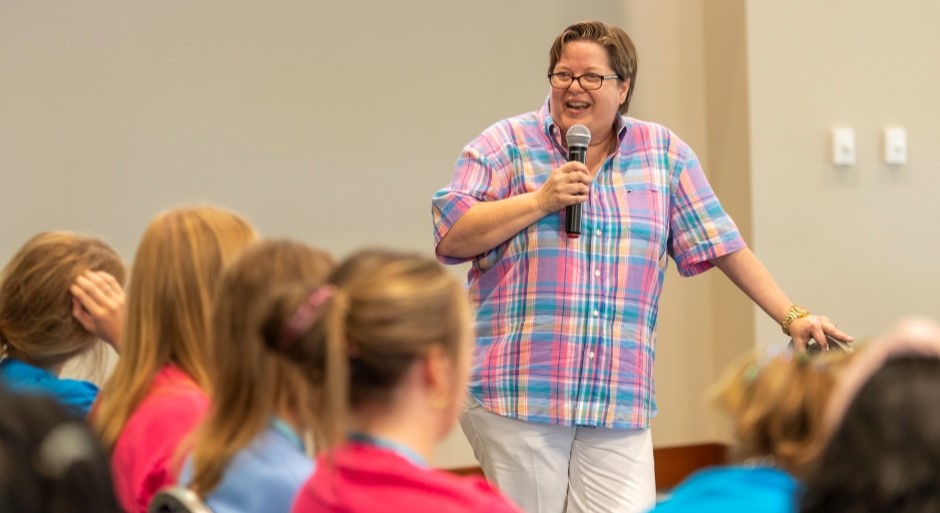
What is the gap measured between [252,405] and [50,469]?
2.46ft

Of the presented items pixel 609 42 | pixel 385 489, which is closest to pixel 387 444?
pixel 385 489

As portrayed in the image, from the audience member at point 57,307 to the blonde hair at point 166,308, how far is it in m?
0.38

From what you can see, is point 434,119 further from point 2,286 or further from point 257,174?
point 2,286

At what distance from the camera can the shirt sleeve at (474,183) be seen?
296cm

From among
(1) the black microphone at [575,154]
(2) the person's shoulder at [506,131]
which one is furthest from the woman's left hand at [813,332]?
(2) the person's shoulder at [506,131]

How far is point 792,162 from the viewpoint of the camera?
488cm

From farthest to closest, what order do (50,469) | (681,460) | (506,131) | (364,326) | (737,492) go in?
(681,460) < (506,131) < (364,326) < (737,492) < (50,469)

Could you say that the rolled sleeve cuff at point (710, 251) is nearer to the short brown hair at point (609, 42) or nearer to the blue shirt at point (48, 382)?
the short brown hair at point (609, 42)

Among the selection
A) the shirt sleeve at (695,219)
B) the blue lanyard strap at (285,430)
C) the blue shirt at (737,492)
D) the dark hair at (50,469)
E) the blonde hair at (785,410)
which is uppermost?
the shirt sleeve at (695,219)

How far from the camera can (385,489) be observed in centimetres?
150

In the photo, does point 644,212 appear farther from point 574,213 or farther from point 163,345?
point 163,345

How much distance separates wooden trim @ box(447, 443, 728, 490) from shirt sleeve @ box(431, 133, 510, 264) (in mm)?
2530

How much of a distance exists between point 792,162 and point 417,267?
11.7 feet

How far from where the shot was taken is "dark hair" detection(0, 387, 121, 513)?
3.21 ft
